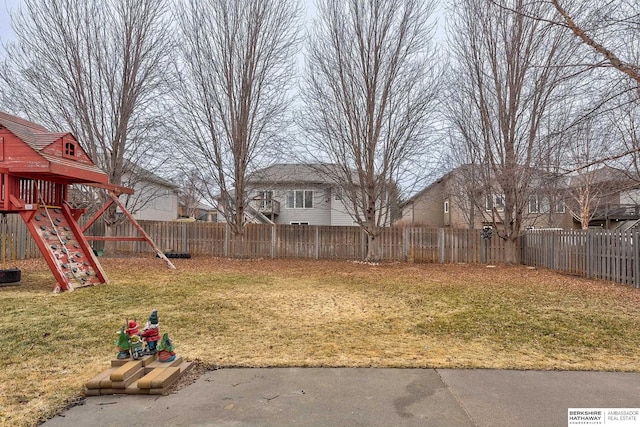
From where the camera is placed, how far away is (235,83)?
16250mm

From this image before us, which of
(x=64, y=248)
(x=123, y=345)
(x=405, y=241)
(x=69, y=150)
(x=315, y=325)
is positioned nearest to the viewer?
(x=123, y=345)

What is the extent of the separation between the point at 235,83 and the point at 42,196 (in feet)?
30.1

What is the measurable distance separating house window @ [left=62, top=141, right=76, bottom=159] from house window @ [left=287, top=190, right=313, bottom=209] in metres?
19.4

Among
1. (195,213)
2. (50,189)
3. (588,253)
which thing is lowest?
(588,253)

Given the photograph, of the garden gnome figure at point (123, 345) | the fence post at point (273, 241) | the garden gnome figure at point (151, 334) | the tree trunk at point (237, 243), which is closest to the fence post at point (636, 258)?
the garden gnome figure at point (151, 334)

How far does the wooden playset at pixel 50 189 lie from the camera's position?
8578 millimetres

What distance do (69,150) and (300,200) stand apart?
20342mm

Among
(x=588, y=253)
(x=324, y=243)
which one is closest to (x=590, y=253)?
(x=588, y=253)

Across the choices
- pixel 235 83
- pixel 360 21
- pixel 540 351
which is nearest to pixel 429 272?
pixel 540 351

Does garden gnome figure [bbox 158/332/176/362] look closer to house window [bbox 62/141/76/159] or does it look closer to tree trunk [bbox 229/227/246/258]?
house window [bbox 62/141/76/159]

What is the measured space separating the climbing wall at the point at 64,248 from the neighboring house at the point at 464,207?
12172mm

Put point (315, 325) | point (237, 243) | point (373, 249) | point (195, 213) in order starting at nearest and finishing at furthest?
1. point (315, 325)
2. point (373, 249)
3. point (237, 243)
4. point (195, 213)

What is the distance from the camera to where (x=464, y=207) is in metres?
26.2

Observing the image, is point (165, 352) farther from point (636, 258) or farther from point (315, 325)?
point (636, 258)
